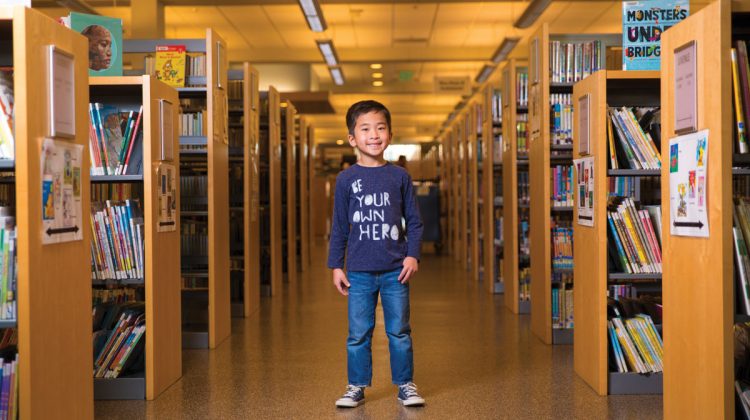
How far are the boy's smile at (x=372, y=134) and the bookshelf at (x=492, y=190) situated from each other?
13.0 feet

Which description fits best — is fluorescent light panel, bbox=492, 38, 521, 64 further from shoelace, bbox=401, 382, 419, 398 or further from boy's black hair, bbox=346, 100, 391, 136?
shoelace, bbox=401, 382, 419, 398

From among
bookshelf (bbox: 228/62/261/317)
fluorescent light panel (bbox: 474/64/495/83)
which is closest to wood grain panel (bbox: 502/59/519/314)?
bookshelf (bbox: 228/62/261/317)

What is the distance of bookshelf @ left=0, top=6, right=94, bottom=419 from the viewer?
2.26m

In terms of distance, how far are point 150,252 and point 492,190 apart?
4.41 meters

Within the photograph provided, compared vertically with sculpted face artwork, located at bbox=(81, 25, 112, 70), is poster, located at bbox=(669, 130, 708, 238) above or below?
below

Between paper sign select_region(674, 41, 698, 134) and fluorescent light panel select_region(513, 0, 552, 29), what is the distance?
6679 millimetres

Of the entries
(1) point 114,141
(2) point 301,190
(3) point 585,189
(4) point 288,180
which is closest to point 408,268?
(3) point 585,189

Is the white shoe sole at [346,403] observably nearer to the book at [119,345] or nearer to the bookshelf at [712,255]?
the book at [119,345]

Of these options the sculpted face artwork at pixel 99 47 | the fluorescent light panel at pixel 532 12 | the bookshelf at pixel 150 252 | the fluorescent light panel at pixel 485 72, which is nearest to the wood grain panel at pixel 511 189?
the fluorescent light panel at pixel 532 12

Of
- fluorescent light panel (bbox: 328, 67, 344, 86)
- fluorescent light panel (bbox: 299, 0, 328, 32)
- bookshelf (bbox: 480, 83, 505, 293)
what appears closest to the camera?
bookshelf (bbox: 480, 83, 505, 293)

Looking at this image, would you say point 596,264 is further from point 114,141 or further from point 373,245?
point 114,141

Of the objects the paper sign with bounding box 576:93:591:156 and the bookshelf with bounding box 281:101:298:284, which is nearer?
the paper sign with bounding box 576:93:591:156

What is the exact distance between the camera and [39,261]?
233cm

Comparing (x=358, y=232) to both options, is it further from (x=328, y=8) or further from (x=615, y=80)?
(x=328, y=8)
